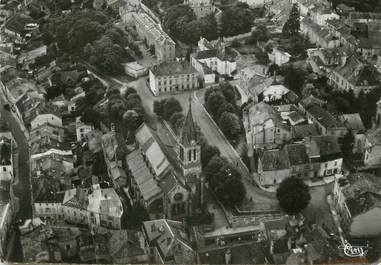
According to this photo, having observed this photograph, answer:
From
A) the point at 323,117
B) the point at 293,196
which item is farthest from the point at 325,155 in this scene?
the point at 293,196

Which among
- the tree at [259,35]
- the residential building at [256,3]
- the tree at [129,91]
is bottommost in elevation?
the tree at [129,91]

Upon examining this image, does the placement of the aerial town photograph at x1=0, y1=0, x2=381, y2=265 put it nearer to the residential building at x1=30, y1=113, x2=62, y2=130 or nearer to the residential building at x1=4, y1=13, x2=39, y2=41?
the residential building at x1=30, y1=113, x2=62, y2=130

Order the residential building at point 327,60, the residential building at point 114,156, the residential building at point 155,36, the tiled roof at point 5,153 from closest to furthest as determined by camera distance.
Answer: the residential building at point 114,156 < the tiled roof at point 5,153 < the residential building at point 327,60 < the residential building at point 155,36

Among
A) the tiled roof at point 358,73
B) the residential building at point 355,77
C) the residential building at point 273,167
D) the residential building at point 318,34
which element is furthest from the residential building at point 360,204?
the residential building at point 318,34

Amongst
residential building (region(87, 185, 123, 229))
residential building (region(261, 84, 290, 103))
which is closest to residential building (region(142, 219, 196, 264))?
residential building (region(87, 185, 123, 229))

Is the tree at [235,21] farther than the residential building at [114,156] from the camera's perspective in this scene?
Yes

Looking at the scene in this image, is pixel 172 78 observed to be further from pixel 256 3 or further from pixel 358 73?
pixel 256 3

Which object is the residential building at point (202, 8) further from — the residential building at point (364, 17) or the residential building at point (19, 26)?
the residential building at point (19, 26)

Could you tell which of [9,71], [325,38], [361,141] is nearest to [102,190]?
[361,141]
